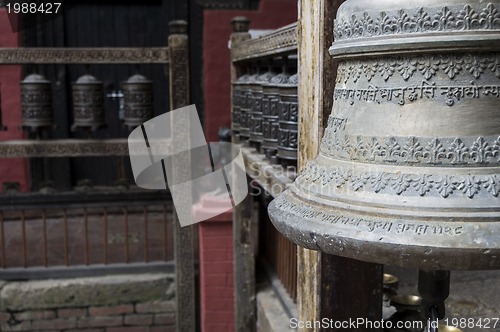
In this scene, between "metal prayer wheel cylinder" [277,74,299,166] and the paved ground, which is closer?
"metal prayer wheel cylinder" [277,74,299,166]

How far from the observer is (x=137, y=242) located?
5.26m

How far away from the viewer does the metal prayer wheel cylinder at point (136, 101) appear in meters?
3.76

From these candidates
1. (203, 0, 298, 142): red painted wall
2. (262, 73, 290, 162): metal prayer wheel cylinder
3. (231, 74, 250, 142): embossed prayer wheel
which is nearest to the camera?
(262, 73, 290, 162): metal prayer wheel cylinder

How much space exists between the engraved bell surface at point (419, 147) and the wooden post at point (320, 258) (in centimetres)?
62

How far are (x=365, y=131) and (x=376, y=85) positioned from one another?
79 millimetres

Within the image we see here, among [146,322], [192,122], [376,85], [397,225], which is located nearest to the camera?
[397,225]

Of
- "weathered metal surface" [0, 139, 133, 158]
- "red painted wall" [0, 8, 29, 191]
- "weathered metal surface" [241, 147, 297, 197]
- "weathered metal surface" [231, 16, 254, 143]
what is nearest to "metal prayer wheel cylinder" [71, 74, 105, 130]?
"weathered metal surface" [0, 139, 133, 158]

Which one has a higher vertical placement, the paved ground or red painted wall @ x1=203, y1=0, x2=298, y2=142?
red painted wall @ x1=203, y1=0, x2=298, y2=142

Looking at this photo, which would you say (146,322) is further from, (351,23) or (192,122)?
(351,23)

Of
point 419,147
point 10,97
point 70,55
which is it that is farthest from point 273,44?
point 10,97

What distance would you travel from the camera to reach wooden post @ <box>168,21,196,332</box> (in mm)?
3682

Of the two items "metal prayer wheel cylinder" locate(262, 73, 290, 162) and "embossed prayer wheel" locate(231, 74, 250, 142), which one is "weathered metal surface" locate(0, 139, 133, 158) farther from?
"metal prayer wheel cylinder" locate(262, 73, 290, 162)

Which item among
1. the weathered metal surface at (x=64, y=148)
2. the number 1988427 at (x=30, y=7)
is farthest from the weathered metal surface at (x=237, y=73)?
the number 1988427 at (x=30, y=7)

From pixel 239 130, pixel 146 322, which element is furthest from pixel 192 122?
pixel 146 322
